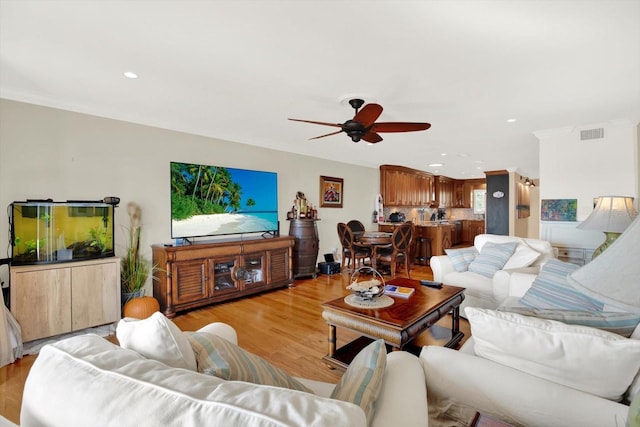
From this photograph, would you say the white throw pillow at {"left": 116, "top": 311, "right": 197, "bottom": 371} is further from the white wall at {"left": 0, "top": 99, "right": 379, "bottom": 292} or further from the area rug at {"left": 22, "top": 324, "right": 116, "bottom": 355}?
the white wall at {"left": 0, "top": 99, "right": 379, "bottom": 292}

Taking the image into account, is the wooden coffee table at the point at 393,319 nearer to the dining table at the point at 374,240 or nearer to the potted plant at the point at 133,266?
the potted plant at the point at 133,266

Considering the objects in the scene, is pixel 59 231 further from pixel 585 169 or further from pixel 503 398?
pixel 585 169

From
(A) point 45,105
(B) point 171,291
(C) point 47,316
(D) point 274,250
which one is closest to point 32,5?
(A) point 45,105

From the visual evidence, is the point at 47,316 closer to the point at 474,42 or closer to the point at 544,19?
the point at 474,42

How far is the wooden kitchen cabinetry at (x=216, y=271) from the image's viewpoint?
332cm

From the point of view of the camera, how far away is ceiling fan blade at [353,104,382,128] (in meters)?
2.33

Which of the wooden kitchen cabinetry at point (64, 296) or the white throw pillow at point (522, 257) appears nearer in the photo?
the wooden kitchen cabinetry at point (64, 296)

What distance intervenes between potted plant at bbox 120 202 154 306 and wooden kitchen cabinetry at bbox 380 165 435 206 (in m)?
5.28

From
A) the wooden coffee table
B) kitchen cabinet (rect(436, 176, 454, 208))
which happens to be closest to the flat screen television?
the wooden coffee table

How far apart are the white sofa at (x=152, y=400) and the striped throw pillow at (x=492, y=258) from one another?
2.80m

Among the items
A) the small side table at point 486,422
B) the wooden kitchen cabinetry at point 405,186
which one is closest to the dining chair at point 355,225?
the wooden kitchen cabinetry at point 405,186

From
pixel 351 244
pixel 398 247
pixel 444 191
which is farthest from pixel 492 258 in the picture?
pixel 444 191

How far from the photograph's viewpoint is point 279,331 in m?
2.87

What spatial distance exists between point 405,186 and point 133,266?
20.7 ft
